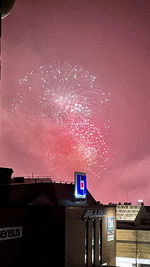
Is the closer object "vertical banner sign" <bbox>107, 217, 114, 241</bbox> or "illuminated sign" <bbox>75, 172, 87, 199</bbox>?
"illuminated sign" <bbox>75, 172, 87, 199</bbox>

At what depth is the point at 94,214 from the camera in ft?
171

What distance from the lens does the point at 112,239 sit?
190 feet

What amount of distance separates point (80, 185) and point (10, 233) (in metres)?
13.8

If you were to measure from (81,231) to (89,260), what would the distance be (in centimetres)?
483

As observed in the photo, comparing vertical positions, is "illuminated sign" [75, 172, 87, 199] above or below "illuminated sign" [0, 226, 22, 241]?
above

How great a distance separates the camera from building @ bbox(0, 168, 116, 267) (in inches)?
1622

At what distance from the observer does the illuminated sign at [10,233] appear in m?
39.1

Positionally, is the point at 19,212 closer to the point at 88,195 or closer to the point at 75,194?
the point at 75,194

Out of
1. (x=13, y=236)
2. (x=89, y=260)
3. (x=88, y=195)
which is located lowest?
(x=89, y=260)

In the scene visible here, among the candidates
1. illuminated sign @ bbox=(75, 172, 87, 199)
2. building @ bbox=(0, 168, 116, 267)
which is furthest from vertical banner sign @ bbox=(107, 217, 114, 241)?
illuminated sign @ bbox=(75, 172, 87, 199)

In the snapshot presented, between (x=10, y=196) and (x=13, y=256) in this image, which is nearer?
(x=13, y=256)

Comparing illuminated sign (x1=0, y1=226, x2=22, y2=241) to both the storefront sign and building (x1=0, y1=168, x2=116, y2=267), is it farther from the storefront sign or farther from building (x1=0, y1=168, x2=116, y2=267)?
the storefront sign

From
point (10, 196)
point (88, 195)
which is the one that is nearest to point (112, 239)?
point (88, 195)

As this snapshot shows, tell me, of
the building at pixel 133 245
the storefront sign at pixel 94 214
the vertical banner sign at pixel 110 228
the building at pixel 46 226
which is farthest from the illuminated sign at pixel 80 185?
the building at pixel 133 245
